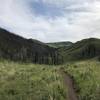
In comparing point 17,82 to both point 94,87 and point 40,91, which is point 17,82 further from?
point 94,87

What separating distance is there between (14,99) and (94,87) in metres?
7.58

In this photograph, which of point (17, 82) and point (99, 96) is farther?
point (17, 82)

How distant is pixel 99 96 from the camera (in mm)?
24812

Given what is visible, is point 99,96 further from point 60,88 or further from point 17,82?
point 17,82

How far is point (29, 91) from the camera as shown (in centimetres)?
2694

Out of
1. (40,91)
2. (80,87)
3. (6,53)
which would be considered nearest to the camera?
(40,91)

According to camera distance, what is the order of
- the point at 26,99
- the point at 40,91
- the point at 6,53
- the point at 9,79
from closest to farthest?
the point at 26,99 → the point at 40,91 → the point at 9,79 → the point at 6,53

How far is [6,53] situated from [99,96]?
171535 millimetres

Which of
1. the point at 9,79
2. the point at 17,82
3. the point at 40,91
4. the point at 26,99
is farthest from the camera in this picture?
the point at 9,79

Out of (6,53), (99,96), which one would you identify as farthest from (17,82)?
(6,53)

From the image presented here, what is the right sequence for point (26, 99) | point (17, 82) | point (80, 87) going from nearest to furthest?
point (26, 99)
point (80, 87)
point (17, 82)

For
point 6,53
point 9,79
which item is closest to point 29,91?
point 9,79

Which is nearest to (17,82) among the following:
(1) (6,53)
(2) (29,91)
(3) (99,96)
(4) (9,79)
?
(4) (9,79)

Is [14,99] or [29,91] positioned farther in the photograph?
[29,91]
